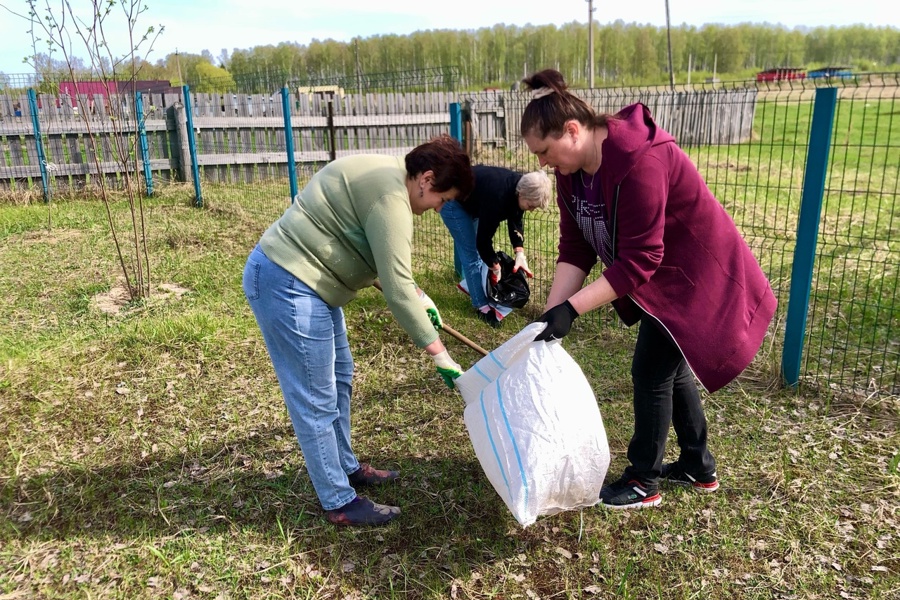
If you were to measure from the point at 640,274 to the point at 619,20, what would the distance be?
84394 millimetres

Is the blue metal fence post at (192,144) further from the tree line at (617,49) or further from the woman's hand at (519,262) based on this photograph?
the tree line at (617,49)

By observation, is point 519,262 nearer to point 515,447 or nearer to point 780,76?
point 780,76

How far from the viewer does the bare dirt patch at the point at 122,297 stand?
4857 millimetres

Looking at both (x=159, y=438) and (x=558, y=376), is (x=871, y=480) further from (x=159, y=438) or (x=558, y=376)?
(x=159, y=438)

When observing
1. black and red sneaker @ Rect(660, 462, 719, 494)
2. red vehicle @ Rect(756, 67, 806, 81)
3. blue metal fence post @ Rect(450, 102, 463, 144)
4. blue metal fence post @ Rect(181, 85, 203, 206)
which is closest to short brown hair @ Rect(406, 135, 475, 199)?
black and red sneaker @ Rect(660, 462, 719, 494)

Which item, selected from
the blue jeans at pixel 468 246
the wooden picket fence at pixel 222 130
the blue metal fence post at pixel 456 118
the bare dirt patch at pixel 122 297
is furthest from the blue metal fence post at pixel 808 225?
the wooden picket fence at pixel 222 130

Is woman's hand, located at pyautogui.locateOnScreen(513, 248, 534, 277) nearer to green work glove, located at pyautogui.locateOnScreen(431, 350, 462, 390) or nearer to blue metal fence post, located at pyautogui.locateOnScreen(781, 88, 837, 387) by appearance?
blue metal fence post, located at pyautogui.locateOnScreen(781, 88, 837, 387)

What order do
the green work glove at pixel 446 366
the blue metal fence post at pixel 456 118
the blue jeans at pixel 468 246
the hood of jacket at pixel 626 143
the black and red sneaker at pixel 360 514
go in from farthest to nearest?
the blue metal fence post at pixel 456 118
the blue jeans at pixel 468 246
the black and red sneaker at pixel 360 514
the green work glove at pixel 446 366
the hood of jacket at pixel 626 143

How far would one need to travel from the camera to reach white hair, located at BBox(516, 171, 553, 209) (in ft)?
14.0

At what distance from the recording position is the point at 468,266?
15.9ft

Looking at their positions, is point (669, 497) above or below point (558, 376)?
below

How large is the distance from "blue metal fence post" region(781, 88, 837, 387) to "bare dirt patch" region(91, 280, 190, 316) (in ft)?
14.5

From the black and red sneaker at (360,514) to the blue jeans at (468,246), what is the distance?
2.38 meters

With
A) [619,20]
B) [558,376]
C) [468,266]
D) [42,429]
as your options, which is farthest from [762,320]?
[619,20]
